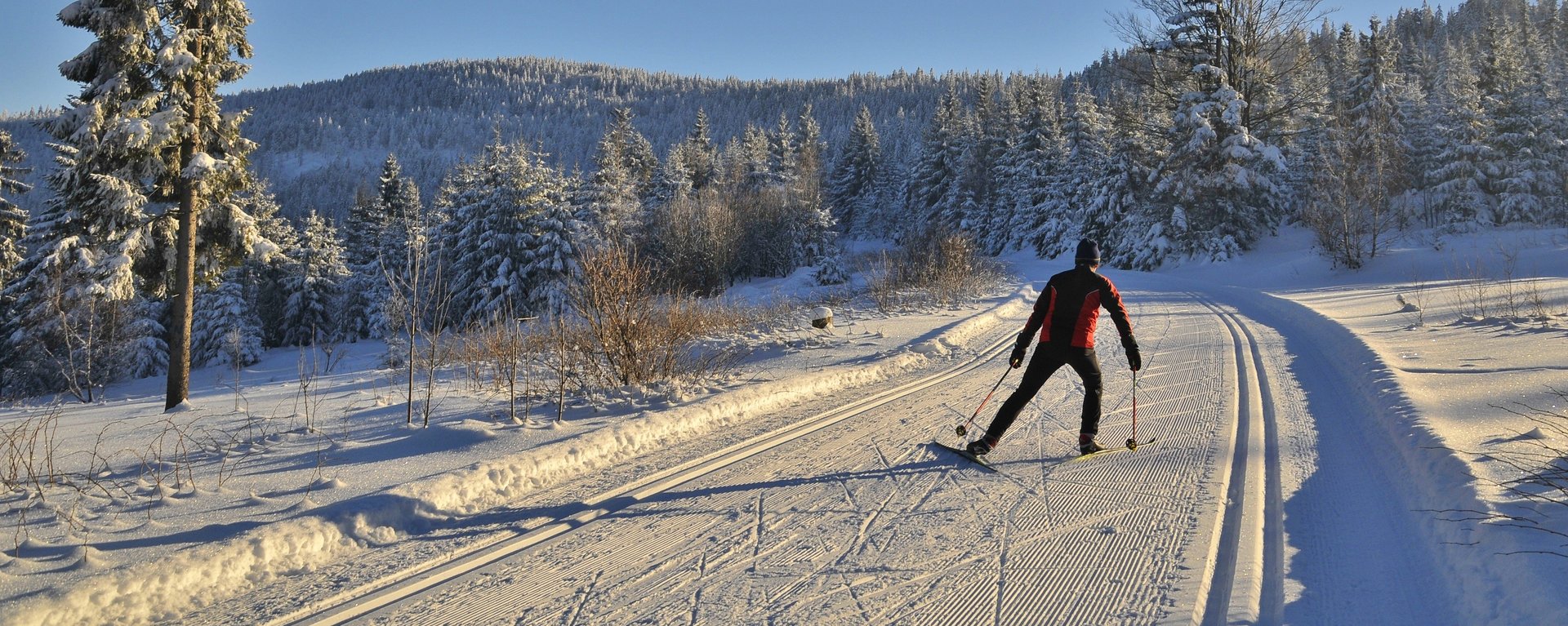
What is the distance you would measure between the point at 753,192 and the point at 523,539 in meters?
45.9

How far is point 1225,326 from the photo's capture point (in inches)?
542

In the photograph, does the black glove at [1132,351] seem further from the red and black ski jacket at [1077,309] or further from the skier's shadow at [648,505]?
the skier's shadow at [648,505]

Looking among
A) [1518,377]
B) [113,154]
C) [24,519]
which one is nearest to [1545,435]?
[1518,377]

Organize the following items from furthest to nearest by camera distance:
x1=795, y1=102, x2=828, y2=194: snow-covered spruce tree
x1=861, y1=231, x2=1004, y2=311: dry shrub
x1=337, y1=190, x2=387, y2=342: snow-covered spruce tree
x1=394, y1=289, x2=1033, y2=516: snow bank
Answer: x1=795, y1=102, x2=828, y2=194: snow-covered spruce tree → x1=337, y1=190, x2=387, y2=342: snow-covered spruce tree → x1=861, y1=231, x2=1004, y2=311: dry shrub → x1=394, y1=289, x2=1033, y2=516: snow bank

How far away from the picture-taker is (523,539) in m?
4.43

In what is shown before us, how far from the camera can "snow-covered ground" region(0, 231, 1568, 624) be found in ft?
11.8

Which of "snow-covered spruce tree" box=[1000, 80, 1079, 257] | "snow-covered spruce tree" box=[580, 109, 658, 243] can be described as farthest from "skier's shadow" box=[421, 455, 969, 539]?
"snow-covered spruce tree" box=[1000, 80, 1079, 257]

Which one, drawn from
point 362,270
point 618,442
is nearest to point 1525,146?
point 618,442

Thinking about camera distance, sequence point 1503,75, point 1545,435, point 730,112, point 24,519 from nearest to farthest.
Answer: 1. point 24,519
2. point 1545,435
3. point 1503,75
4. point 730,112

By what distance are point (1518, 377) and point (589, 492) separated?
9543 mm

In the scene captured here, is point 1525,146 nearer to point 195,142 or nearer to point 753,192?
point 753,192

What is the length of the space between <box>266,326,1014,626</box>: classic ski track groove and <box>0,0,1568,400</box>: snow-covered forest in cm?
384

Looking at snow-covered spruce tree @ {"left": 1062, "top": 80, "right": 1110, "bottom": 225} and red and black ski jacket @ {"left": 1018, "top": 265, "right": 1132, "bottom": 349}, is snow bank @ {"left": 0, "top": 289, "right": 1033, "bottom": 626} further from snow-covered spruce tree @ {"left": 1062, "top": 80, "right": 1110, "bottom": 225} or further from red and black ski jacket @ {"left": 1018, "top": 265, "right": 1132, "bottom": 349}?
snow-covered spruce tree @ {"left": 1062, "top": 80, "right": 1110, "bottom": 225}

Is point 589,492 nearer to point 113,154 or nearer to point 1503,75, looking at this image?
point 113,154
